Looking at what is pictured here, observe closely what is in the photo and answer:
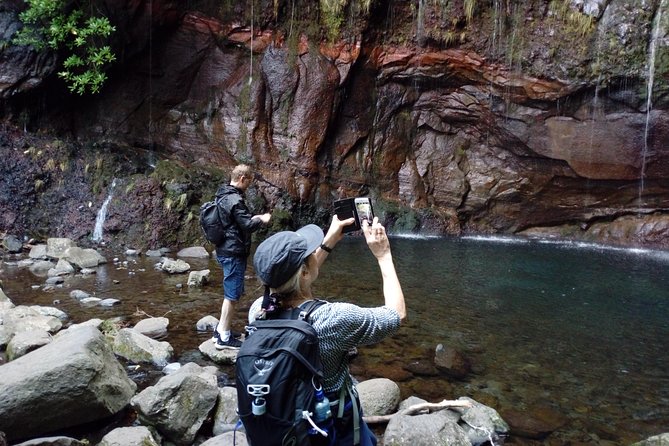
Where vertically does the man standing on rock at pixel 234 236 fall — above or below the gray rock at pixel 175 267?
above

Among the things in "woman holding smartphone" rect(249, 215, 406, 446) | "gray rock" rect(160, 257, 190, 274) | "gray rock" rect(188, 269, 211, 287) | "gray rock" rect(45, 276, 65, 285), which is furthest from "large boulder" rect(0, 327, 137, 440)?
"gray rock" rect(160, 257, 190, 274)

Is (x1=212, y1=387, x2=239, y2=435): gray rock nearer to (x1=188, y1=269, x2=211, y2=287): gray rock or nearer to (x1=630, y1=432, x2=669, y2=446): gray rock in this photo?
(x1=630, y1=432, x2=669, y2=446): gray rock

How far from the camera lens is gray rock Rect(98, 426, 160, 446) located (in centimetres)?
357

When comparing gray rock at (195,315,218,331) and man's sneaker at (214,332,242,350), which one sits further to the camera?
gray rock at (195,315,218,331)

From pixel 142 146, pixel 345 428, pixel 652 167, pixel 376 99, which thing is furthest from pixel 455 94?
pixel 345 428

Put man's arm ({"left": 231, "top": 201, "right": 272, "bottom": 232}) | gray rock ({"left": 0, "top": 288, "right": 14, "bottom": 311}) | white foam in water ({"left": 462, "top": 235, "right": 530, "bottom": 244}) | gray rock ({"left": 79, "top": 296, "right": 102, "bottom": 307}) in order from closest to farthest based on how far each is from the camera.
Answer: man's arm ({"left": 231, "top": 201, "right": 272, "bottom": 232})
gray rock ({"left": 0, "top": 288, "right": 14, "bottom": 311})
gray rock ({"left": 79, "top": 296, "right": 102, "bottom": 307})
white foam in water ({"left": 462, "top": 235, "right": 530, "bottom": 244})

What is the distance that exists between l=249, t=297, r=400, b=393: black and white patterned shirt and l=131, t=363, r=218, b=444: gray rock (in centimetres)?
224

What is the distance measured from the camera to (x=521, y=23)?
15.1 m

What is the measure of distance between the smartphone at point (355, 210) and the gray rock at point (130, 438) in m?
2.18

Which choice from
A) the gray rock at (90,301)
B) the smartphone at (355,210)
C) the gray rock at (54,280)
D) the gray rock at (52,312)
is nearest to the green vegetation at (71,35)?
the gray rock at (54,280)

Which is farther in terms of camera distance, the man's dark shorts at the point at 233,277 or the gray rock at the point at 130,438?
the man's dark shorts at the point at 233,277

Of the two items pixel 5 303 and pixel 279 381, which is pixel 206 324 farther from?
pixel 279 381

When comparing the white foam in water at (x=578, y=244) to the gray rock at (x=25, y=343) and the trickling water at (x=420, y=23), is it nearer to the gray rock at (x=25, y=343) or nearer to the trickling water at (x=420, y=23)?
the trickling water at (x=420, y=23)

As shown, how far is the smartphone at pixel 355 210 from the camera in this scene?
9.60 feet
